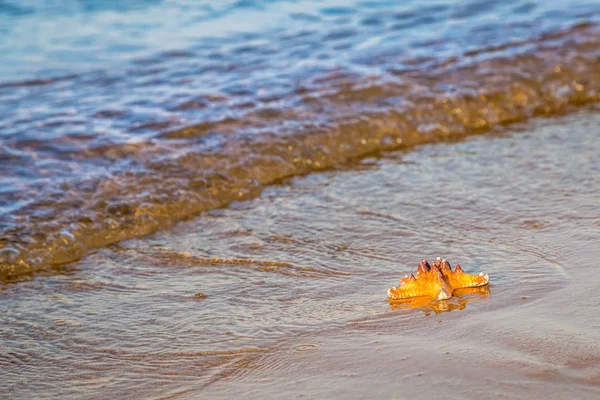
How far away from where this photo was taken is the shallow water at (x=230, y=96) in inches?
188

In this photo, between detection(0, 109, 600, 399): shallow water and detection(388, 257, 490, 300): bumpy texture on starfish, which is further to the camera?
detection(388, 257, 490, 300): bumpy texture on starfish

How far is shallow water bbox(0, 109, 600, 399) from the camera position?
2.72 metres

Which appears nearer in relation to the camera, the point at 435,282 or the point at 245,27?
the point at 435,282

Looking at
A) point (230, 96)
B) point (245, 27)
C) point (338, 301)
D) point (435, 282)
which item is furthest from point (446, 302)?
point (245, 27)

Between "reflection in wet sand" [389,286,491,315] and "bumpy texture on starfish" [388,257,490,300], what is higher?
"bumpy texture on starfish" [388,257,490,300]

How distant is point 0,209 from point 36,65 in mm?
3781

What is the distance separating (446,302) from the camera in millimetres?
3219

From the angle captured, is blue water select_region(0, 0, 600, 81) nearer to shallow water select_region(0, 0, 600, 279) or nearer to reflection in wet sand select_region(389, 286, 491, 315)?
shallow water select_region(0, 0, 600, 279)

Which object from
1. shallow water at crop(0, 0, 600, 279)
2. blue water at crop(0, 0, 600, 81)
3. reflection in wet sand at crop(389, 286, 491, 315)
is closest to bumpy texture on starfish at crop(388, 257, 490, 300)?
reflection in wet sand at crop(389, 286, 491, 315)

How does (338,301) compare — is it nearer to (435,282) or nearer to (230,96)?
(435,282)

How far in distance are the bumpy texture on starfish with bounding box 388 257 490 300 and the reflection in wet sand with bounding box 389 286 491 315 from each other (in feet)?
0.06

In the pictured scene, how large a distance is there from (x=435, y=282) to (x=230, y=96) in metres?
3.58

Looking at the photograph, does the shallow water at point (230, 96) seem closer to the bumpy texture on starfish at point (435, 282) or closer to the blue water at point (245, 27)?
the blue water at point (245, 27)

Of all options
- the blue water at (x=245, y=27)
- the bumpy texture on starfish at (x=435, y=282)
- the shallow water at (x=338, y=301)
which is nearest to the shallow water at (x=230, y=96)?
the blue water at (x=245, y=27)
